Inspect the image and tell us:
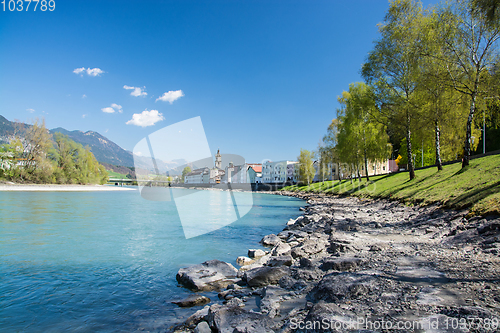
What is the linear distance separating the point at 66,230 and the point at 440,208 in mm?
22214

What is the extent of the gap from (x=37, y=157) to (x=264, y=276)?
9174 centimetres

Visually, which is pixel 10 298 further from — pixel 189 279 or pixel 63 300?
pixel 189 279

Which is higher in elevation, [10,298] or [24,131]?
[24,131]

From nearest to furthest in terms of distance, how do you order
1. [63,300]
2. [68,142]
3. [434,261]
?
[434,261], [63,300], [68,142]

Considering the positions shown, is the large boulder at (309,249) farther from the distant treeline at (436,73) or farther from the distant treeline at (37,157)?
the distant treeline at (37,157)

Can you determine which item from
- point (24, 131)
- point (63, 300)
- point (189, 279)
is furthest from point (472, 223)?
point (24, 131)

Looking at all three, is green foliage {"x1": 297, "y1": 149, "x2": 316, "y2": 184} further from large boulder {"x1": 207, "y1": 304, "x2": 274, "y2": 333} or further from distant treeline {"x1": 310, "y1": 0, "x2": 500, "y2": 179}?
large boulder {"x1": 207, "y1": 304, "x2": 274, "y2": 333}

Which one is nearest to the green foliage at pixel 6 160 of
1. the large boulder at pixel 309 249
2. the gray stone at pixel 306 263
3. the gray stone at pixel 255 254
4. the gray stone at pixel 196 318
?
the gray stone at pixel 255 254

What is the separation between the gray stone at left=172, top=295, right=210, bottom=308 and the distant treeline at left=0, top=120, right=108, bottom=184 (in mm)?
87401

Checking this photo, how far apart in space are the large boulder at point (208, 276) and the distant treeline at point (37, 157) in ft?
282

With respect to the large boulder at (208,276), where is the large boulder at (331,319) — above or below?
above

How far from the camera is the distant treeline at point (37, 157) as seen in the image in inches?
2901

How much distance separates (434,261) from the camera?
6688 mm

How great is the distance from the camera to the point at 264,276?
786 cm
